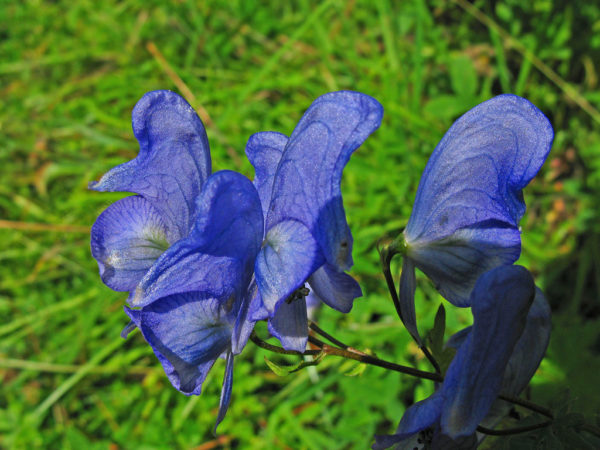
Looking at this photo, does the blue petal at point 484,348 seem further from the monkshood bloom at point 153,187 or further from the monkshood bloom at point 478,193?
the monkshood bloom at point 153,187

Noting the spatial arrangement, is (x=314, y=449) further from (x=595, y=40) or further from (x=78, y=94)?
(x=78, y=94)

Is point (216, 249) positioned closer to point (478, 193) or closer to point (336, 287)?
point (336, 287)

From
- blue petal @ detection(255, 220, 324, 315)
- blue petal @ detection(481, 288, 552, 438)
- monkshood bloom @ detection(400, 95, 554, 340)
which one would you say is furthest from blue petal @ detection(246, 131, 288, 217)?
blue petal @ detection(481, 288, 552, 438)

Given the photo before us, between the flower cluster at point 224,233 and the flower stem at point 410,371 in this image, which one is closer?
the flower cluster at point 224,233

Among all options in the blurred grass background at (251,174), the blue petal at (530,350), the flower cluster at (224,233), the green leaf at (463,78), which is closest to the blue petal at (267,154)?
the flower cluster at (224,233)

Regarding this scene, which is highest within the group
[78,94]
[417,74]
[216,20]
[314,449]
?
[216,20]

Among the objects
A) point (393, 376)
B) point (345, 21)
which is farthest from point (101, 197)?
point (393, 376)

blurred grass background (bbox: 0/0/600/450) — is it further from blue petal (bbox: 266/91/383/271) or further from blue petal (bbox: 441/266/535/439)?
blue petal (bbox: 266/91/383/271)

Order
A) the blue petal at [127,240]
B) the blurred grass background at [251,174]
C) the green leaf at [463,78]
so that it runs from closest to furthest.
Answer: the blue petal at [127,240], the blurred grass background at [251,174], the green leaf at [463,78]
